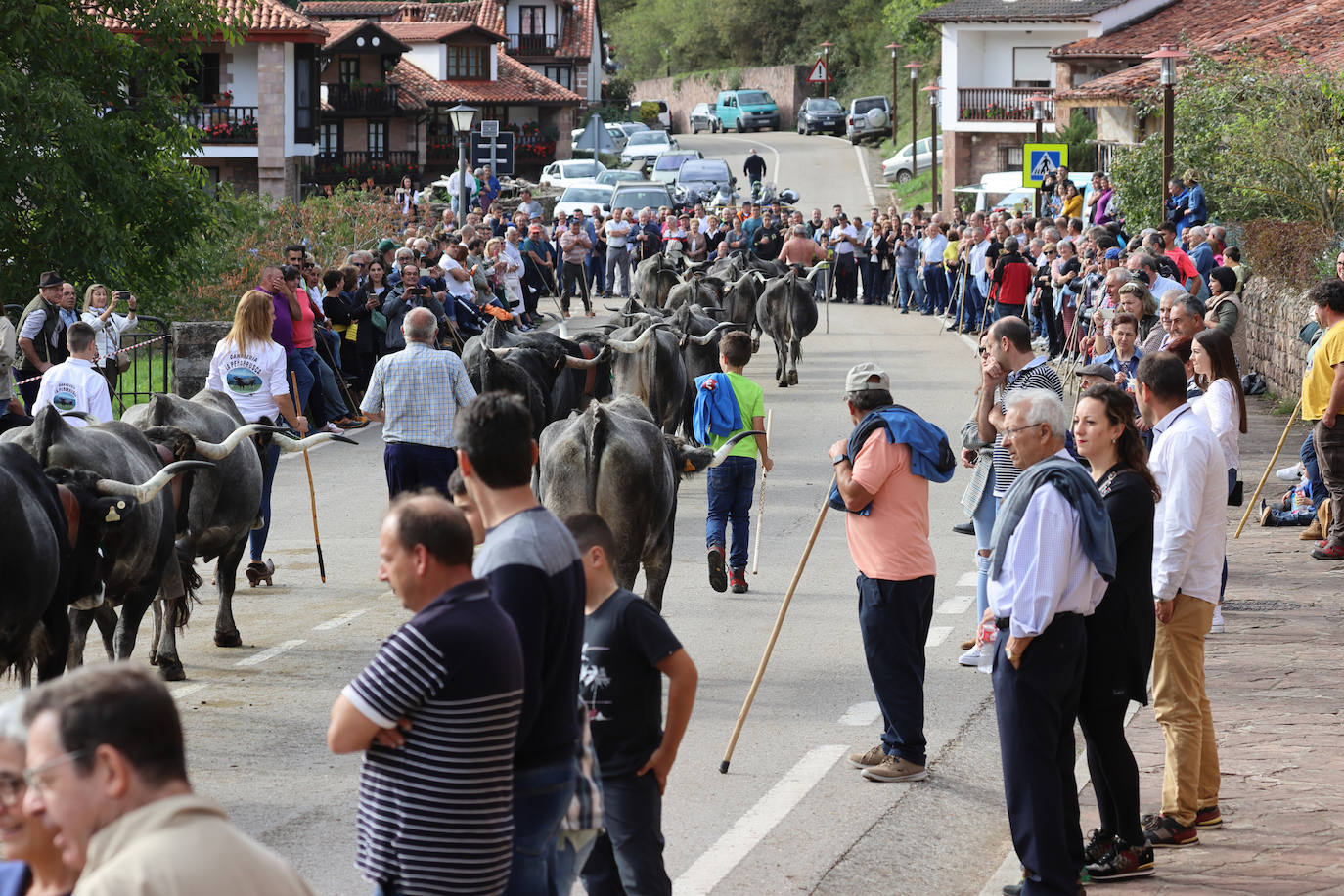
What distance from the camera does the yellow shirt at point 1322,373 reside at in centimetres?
1169

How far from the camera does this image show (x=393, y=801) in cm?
408

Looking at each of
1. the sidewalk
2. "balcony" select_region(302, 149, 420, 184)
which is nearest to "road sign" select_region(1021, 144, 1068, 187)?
the sidewalk

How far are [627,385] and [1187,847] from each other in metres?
9.00

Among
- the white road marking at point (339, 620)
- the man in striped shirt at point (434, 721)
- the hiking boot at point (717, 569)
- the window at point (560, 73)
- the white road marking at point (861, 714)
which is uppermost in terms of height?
the window at point (560, 73)

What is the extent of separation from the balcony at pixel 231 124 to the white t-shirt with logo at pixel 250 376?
133ft

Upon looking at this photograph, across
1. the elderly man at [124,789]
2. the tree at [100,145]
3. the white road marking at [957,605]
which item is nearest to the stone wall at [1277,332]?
the white road marking at [957,605]

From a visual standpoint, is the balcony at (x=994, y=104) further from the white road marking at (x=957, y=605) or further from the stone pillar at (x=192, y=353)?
the white road marking at (x=957, y=605)

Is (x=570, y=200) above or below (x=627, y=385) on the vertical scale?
above

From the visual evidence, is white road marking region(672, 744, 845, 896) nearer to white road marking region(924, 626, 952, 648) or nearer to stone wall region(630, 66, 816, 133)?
white road marking region(924, 626, 952, 648)

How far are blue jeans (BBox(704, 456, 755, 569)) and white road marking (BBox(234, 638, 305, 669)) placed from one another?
2946 millimetres

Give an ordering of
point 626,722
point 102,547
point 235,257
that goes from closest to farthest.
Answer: point 626,722 → point 102,547 → point 235,257

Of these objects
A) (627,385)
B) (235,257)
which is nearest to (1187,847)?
(627,385)

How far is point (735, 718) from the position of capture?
8.91 metres

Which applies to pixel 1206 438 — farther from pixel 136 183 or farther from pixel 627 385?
pixel 136 183
